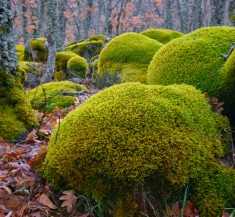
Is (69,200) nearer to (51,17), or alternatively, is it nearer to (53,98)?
(53,98)

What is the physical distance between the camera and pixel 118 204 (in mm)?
2129

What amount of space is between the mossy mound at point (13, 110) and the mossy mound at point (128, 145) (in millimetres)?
1257

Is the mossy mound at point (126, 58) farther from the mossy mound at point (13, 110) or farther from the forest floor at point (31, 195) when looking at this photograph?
the forest floor at point (31, 195)

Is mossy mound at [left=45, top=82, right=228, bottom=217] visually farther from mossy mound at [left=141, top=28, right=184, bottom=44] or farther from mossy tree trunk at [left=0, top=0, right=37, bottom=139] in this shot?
mossy mound at [left=141, top=28, right=184, bottom=44]

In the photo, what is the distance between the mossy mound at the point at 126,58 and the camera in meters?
6.89

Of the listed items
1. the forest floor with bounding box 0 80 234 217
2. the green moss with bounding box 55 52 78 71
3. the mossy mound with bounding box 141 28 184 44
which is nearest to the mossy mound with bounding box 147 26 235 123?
the forest floor with bounding box 0 80 234 217

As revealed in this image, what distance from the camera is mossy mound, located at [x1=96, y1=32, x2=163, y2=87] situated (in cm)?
689

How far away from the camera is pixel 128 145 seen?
7.04ft

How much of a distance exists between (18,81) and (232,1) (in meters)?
6.87

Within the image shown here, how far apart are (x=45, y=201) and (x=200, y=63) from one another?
98.7 inches

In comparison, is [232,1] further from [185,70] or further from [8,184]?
[8,184]

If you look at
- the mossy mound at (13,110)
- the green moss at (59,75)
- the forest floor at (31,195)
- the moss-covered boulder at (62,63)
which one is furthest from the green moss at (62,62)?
the forest floor at (31,195)

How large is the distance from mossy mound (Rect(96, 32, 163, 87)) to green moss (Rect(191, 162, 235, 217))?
A: 4.38 m

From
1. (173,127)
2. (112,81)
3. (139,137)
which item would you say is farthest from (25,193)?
(112,81)
